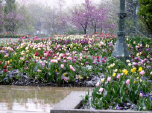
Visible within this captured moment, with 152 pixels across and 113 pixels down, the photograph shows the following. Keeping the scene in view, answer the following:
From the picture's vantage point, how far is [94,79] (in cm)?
605

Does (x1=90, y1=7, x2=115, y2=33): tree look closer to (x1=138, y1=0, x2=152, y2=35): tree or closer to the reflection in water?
(x1=138, y1=0, x2=152, y2=35): tree

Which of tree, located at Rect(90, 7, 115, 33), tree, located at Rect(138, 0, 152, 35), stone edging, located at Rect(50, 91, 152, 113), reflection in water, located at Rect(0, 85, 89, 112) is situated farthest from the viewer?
tree, located at Rect(90, 7, 115, 33)

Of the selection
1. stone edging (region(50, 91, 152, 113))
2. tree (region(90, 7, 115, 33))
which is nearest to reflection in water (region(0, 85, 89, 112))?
stone edging (region(50, 91, 152, 113))

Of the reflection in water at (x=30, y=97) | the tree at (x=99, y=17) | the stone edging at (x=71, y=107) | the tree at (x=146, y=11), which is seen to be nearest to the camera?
the stone edging at (x=71, y=107)

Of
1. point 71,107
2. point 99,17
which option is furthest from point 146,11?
point 99,17

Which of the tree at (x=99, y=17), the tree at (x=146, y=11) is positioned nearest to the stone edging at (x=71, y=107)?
the tree at (x=146, y=11)

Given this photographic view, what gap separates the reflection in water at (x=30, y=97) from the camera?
396cm

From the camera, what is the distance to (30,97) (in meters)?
4.73

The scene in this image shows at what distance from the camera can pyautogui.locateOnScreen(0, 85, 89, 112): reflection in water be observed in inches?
156

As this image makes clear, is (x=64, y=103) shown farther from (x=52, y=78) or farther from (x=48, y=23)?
(x=48, y=23)

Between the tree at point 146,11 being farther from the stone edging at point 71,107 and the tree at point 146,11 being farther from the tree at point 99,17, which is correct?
the tree at point 99,17

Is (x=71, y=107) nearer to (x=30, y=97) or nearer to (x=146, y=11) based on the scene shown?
(x=30, y=97)

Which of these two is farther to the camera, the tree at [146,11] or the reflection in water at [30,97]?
the tree at [146,11]

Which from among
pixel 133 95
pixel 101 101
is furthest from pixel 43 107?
pixel 133 95
